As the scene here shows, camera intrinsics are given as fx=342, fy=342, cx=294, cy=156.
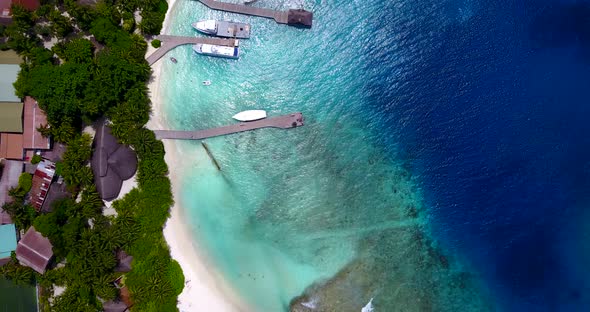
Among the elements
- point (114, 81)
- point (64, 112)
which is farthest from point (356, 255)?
point (64, 112)

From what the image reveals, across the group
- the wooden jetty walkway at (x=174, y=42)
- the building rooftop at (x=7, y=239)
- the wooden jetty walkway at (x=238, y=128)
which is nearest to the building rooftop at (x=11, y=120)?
the building rooftop at (x=7, y=239)

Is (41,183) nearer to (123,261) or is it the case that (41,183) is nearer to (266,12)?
(123,261)

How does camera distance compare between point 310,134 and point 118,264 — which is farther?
point 310,134

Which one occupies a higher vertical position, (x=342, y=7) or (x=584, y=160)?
(x=342, y=7)

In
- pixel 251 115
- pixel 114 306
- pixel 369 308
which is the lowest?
pixel 114 306

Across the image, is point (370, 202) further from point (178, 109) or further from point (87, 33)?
point (87, 33)

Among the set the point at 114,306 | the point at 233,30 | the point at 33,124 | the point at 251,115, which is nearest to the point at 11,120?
the point at 33,124
